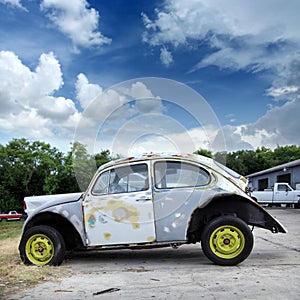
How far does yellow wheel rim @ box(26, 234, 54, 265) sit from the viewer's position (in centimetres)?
674

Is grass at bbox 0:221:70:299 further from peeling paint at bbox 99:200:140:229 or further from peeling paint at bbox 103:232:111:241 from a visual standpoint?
peeling paint at bbox 99:200:140:229

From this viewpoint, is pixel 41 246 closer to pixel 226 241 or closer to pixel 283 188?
pixel 226 241

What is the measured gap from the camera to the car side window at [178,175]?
6.62 metres

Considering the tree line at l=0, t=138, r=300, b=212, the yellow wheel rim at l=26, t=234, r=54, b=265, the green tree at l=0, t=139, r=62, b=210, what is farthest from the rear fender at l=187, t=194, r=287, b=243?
the green tree at l=0, t=139, r=62, b=210

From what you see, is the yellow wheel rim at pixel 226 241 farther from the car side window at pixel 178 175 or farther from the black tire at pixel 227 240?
the car side window at pixel 178 175

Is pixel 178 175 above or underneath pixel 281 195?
above

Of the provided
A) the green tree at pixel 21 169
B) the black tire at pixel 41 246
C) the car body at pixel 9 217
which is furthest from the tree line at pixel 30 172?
the black tire at pixel 41 246

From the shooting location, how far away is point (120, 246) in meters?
6.55

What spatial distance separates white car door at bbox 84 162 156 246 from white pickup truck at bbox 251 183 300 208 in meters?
25.4

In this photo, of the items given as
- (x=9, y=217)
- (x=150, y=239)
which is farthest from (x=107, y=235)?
(x=9, y=217)

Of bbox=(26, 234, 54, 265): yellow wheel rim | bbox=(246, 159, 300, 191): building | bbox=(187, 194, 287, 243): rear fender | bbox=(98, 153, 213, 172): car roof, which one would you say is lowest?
bbox=(26, 234, 54, 265): yellow wheel rim

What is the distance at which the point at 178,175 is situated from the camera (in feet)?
21.9

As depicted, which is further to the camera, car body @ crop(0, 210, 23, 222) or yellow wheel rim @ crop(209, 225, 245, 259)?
car body @ crop(0, 210, 23, 222)

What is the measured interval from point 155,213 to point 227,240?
124 centimetres
